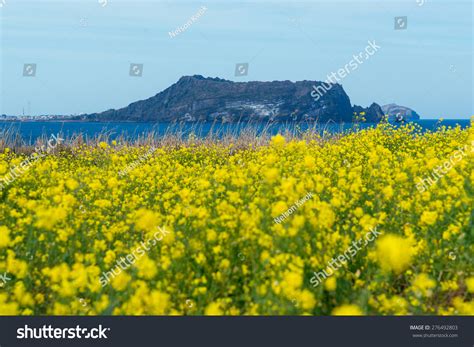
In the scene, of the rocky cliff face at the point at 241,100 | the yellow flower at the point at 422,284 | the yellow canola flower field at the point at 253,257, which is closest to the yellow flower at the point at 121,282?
the yellow canola flower field at the point at 253,257

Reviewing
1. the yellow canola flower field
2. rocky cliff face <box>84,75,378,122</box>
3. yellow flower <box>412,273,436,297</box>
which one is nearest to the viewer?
yellow flower <box>412,273,436,297</box>

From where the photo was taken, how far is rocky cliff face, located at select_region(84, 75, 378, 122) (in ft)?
165

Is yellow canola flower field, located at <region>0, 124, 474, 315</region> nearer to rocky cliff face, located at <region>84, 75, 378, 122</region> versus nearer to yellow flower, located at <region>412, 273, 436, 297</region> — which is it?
yellow flower, located at <region>412, 273, 436, 297</region>

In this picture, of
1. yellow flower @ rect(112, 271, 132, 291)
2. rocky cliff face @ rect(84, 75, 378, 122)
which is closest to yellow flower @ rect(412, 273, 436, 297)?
yellow flower @ rect(112, 271, 132, 291)

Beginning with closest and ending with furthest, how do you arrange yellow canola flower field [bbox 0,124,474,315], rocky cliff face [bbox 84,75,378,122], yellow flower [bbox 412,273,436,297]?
1. yellow flower [bbox 412,273,436,297]
2. yellow canola flower field [bbox 0,124,474,315]
3. rocky cliff face [bbox 84,75,378,122]

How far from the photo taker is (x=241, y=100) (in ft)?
214

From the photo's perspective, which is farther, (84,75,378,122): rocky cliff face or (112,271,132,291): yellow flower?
(84,75,378,122): rocky cliff face

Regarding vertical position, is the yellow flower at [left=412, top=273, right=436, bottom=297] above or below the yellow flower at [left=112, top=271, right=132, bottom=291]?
above
